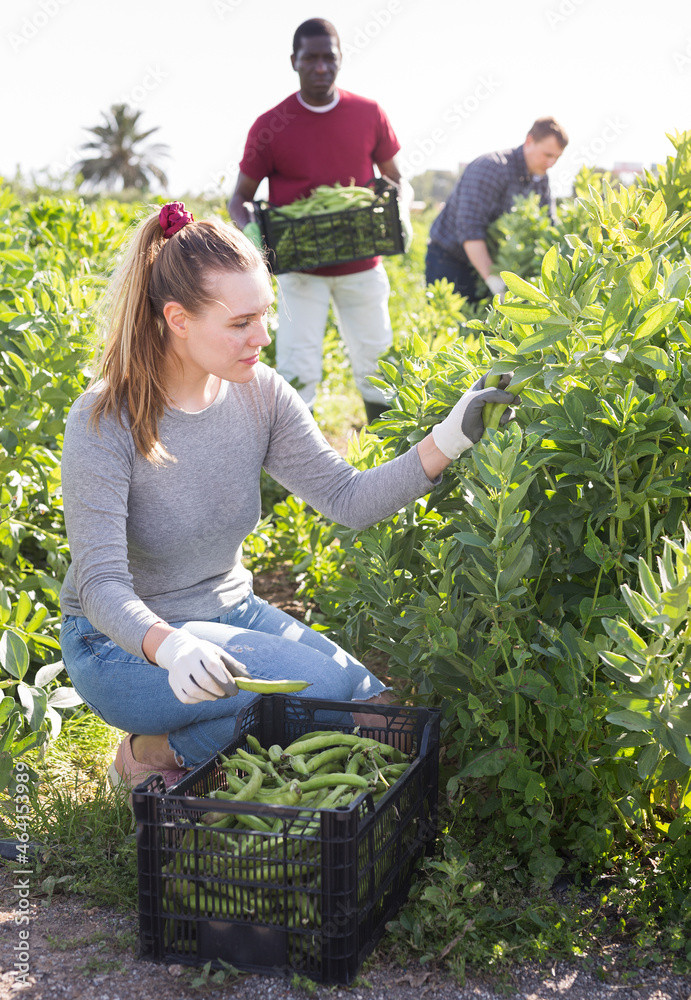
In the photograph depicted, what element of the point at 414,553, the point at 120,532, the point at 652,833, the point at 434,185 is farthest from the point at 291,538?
A: the point at 434,185

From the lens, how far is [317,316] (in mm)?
5055

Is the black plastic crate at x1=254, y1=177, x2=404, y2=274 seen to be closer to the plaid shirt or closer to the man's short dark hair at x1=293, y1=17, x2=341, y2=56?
the man's short dark hair at x1=293, y1=17, x2=341, y2=56

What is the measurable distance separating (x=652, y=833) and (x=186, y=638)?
1160 mm

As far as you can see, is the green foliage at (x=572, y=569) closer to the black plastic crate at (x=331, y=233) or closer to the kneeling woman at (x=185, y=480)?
the kneeling woman at (x=185, y=480)

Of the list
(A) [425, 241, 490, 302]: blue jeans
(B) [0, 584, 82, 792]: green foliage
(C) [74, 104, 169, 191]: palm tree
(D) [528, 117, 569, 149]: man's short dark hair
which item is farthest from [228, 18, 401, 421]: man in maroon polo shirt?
(C) [74, 104, 169, 191]: palm tree

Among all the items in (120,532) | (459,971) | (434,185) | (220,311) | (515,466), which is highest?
(434,185)

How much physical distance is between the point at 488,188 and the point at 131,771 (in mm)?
4512

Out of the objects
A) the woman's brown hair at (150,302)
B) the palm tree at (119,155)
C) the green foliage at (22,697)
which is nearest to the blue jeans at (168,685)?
the green foliage at (22,697)

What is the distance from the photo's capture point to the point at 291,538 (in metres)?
3.83

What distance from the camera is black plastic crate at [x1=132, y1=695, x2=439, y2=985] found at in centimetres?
168

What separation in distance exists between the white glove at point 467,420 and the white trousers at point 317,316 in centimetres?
278

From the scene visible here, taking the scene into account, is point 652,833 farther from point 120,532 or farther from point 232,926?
point 120,532

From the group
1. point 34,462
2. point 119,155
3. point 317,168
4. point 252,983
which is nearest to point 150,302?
point 34,462

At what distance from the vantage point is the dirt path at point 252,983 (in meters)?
1.74
